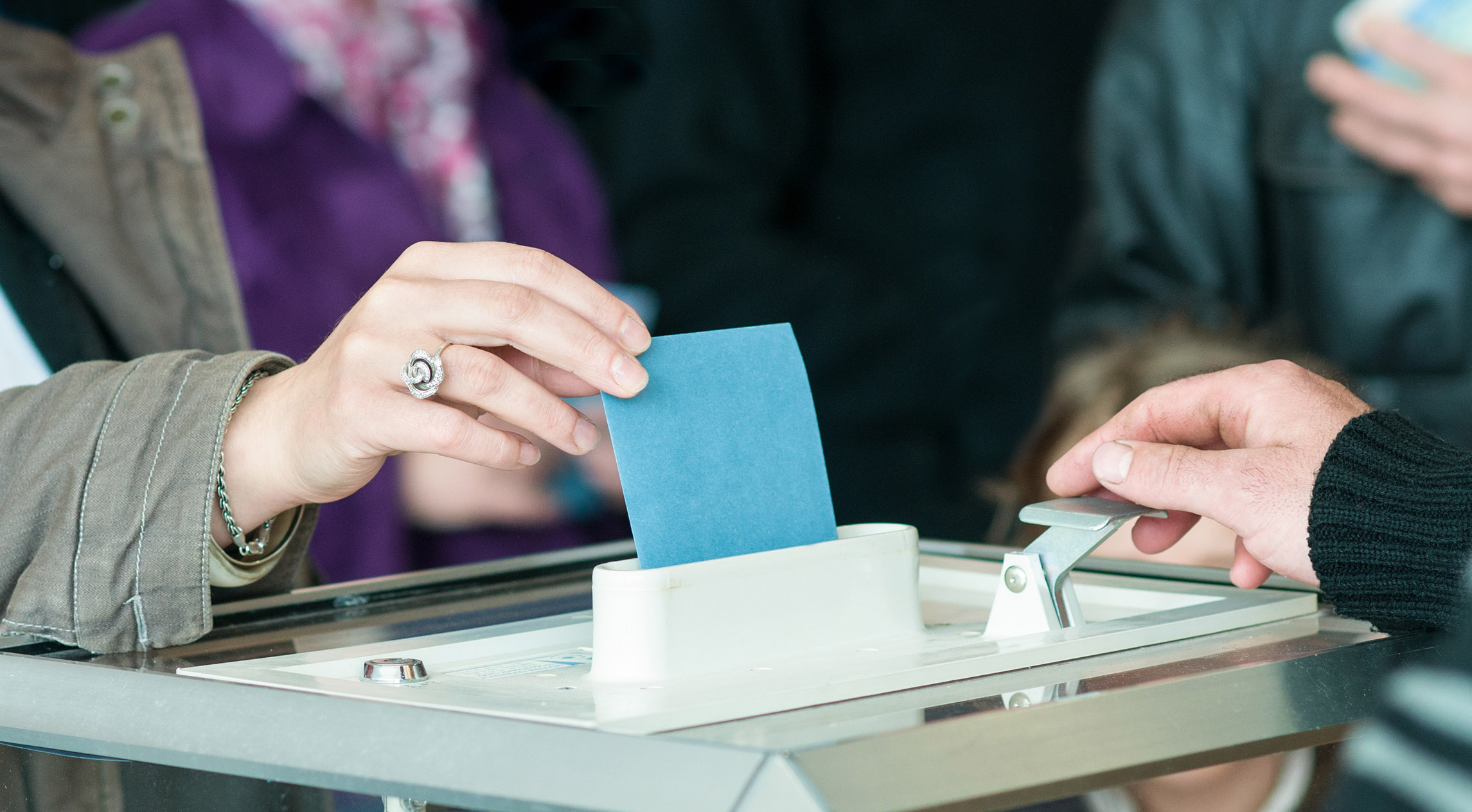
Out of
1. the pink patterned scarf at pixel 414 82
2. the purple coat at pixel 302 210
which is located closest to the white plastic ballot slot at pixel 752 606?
the purple coat at pixel 302 210

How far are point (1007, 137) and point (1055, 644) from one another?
1.72 m

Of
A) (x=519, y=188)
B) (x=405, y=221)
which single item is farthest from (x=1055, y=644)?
(x=519, y=188)

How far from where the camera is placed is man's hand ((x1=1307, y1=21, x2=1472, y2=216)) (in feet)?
5.47

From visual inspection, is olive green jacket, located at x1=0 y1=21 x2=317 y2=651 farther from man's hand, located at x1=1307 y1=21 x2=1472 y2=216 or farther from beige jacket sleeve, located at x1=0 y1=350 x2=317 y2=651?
man's hand, located at x1=1307 y1=21 x2=1472 y2=216

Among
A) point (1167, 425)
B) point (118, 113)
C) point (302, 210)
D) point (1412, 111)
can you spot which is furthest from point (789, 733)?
point (1412, 111)

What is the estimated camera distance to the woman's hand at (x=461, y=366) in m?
0.65

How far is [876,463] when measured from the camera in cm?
200

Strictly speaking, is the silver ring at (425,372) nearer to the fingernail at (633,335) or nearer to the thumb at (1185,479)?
the fingernail at (633,335)

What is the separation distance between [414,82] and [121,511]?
112 cm

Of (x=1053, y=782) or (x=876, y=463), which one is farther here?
(x=876, y=463)

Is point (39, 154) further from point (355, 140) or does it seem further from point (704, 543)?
point (704, 543)

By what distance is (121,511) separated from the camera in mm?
719

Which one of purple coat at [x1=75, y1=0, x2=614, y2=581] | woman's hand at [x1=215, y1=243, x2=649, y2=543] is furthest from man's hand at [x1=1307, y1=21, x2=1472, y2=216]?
woman's hand at [x1=215, y1=243, x2=649, y2=543]

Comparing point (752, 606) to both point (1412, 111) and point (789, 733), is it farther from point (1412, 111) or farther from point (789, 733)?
point (1412, 111)
